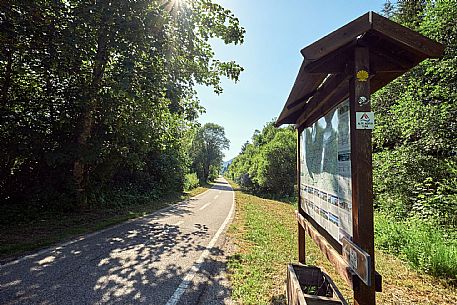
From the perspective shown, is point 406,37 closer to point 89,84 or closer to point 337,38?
point 337,38

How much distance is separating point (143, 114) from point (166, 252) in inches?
258

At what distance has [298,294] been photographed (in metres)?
2.80

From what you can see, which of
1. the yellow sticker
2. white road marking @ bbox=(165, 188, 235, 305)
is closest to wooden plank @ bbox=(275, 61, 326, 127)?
the yellow sticker

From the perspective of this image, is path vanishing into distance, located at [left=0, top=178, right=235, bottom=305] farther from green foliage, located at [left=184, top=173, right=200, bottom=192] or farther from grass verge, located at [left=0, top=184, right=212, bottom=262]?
green foliage, located at [left=184, top=173, right=200, bottom=192]

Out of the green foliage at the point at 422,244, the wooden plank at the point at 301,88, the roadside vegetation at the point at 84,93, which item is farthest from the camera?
the roadside vegetation at the point at 84,93

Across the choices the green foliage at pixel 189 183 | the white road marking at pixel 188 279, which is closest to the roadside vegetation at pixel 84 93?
the white road marking at pixel 188 279

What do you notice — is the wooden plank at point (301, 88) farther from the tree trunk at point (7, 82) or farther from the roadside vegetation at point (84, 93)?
the tree trunk at point (7, 82)

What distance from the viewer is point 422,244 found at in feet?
18.2

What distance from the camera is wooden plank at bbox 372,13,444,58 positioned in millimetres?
2133

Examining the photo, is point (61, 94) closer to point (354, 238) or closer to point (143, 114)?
point (143, 114)

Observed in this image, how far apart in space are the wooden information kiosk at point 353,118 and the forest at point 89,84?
6.35 meters

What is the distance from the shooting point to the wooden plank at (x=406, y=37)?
7.00 ft

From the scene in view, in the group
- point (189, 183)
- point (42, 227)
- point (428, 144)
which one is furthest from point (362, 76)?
point (189, 183)

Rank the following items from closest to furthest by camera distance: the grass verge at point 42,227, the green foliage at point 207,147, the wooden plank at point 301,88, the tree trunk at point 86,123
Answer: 1. the wooden plank at point 301,88
2. the grass verge at point 42,227
3. the tree trunk at point 86,123
4. the green foliage at point 207,147
